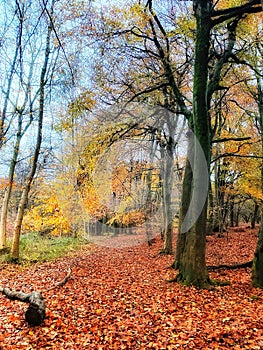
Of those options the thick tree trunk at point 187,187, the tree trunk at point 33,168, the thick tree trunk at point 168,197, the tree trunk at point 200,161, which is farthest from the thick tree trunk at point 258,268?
the tree trunk at point 33,168

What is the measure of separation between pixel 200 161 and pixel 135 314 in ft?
13.1

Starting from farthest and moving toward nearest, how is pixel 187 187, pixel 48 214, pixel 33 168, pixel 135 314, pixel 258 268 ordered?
pixel 48 214 → pixel 33 168 → pixel 187 187 → pixel 258 268 → pixel 135 314

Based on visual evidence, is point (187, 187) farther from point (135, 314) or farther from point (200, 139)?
point (135, 314)

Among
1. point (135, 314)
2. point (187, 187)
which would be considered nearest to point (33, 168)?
point (187, 187)

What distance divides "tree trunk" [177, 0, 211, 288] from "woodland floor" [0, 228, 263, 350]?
0.53 meters

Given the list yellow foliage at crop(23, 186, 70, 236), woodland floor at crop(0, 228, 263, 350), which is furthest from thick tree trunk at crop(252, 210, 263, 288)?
yellow foliage at crop(23, 186, 70, 236)

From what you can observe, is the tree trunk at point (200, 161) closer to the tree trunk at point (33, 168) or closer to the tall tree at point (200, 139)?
the tall tree at point (200, 139)

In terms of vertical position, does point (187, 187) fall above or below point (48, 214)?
above

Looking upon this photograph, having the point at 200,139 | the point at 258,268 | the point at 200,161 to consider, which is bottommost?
→ the point at 258,268

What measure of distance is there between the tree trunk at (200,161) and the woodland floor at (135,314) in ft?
1.73

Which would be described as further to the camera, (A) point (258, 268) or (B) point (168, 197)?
(B) point (168, 197)

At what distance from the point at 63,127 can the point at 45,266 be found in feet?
18.4

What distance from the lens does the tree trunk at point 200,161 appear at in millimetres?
6648

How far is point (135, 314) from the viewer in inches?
204
